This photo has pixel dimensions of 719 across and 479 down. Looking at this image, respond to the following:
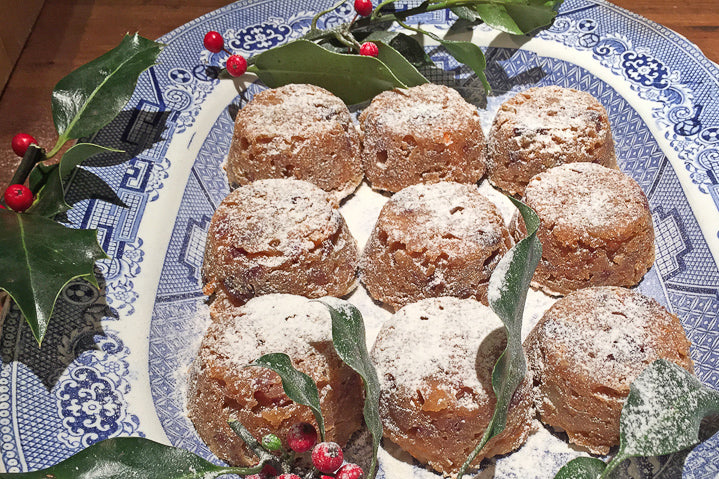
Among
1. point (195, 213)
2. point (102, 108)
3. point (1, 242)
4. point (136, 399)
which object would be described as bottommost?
point (136, 399)

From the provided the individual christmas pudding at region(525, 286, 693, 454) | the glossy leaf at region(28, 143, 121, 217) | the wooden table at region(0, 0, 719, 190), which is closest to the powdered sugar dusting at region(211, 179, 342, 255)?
the glossy leaf at region(28, 143, 121, 217)

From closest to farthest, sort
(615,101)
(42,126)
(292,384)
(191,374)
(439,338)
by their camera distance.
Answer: (292,384)
(439,338)
(191,374)
(615,101)
(42,126)

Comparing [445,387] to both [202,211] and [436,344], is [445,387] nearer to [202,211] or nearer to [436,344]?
[436,344]

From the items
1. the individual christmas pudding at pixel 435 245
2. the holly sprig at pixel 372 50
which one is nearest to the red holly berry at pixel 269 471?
the individual christmas pudding at pixel 435 245

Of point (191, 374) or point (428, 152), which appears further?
point (428, 152)

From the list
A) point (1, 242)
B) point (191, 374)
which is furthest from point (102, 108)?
point (191, 374)

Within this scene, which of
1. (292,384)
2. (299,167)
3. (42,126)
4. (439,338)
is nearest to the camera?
(292,384)

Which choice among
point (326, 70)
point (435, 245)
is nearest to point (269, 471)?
point (435, 245)

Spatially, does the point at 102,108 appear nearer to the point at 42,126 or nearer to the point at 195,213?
the point at 195,213
